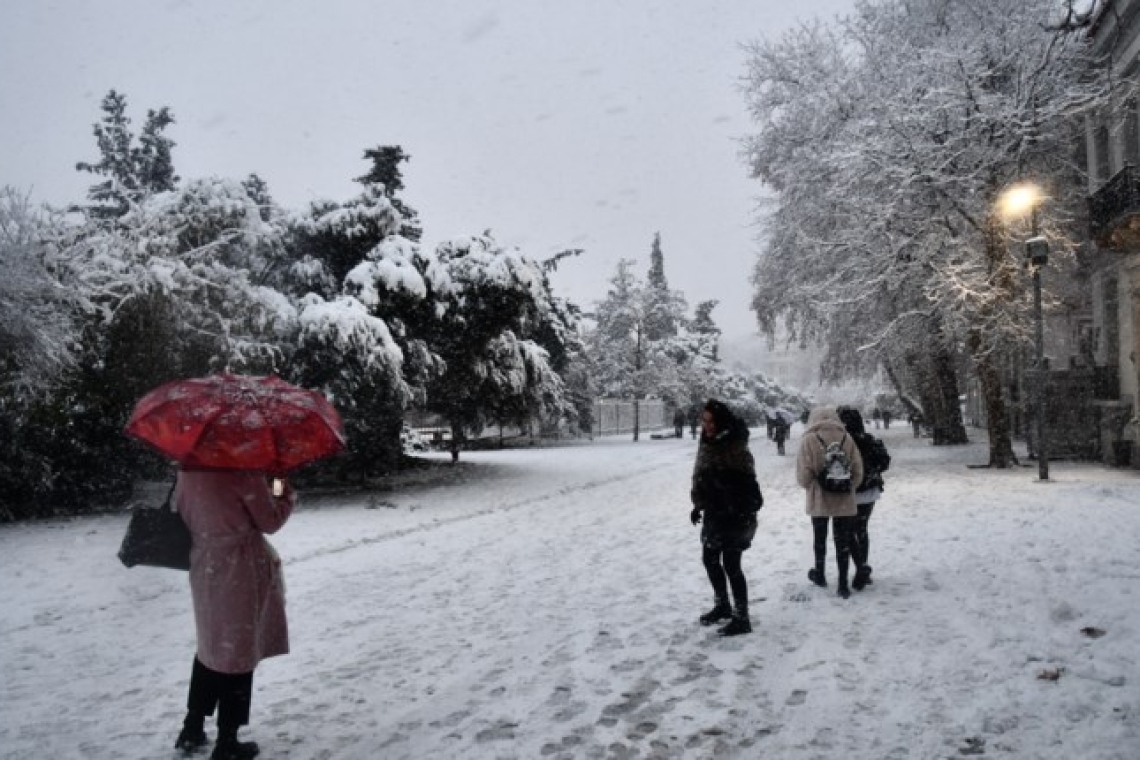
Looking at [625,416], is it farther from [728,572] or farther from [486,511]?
[728,572]

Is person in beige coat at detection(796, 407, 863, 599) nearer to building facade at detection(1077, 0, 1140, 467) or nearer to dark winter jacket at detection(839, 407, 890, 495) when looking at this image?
dark winter jacket at detection(839, 407, 890, 495)

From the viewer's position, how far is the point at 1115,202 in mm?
15195

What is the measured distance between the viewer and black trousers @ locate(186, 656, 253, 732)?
3.99 meters

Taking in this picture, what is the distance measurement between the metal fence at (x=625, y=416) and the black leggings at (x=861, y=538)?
32.3 metres

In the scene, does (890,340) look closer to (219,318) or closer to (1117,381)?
(1117,381)

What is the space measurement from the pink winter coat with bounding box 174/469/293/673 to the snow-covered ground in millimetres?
720

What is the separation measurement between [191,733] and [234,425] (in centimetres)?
178

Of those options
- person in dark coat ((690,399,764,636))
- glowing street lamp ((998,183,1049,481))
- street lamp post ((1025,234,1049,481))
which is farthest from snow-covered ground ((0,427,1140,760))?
glowing street lamp ((998,183,1049,481))

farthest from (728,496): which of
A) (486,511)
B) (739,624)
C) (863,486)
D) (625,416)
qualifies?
(625,416)

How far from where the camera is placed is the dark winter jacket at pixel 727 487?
228 inches

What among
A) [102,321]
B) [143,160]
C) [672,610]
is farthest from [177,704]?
[143,160]

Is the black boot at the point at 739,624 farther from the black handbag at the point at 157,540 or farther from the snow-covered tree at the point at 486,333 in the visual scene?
the snow-covered tree at the point at 486,333

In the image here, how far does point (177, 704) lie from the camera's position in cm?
495

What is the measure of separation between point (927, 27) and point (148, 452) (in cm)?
1993
